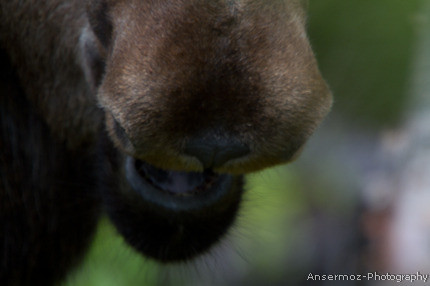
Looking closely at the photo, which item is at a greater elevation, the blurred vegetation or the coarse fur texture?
the coarse fur texture

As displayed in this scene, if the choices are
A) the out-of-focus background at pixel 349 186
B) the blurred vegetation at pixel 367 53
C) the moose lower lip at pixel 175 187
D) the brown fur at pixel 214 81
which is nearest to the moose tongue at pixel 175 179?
the moose lower lip at pixel 175 187

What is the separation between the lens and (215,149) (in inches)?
A: 41.7

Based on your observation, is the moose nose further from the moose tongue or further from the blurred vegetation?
the blurred vegetation

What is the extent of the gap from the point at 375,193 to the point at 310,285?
809 millimetres

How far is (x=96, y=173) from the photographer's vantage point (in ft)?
5.95

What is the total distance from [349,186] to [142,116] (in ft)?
8.87

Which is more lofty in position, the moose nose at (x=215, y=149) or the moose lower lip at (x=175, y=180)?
the moose nose at (x=215, y=149)

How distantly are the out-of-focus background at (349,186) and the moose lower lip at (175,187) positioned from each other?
0.38 m

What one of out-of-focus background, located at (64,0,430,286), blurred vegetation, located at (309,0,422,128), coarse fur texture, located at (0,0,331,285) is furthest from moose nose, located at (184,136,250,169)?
blurred vegetation, located at (309,0,422,128)

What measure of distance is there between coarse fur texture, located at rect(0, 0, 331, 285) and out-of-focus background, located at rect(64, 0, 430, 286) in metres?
0.25

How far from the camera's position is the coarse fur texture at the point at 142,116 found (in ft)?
3.33

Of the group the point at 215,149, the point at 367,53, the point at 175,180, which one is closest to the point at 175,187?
the point at 175,180

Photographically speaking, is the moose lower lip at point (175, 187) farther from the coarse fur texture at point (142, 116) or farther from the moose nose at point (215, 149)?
the moose nose at point (215, 149)

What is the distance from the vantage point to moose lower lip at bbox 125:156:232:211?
1.37 meters
